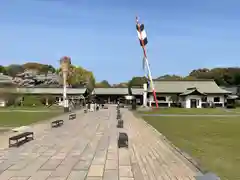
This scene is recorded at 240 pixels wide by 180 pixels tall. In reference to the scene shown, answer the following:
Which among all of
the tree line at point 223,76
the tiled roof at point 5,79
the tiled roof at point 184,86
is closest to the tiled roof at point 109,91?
the tree line at point 223,76

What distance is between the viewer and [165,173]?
9852 millimetres

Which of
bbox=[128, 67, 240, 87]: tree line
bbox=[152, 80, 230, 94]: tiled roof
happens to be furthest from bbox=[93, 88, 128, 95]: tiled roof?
bbox=[152, 80, 230, 94]: tiled roof

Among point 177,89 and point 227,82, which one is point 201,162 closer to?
point 177,89

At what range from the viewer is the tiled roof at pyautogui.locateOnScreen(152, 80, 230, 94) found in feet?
252

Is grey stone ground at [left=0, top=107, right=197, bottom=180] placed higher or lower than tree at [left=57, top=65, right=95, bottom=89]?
lower

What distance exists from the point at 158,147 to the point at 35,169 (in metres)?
6.40

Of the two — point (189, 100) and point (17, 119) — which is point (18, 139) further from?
point (189, 100)

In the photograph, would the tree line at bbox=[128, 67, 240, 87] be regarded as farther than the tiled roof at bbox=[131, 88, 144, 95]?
Yes

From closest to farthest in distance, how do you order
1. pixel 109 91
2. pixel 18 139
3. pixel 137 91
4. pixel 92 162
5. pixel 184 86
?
1. pixel 92 162
2. pixel 18 139
3. pixel 184 86
4. pixel 137 91
5. pixel 109 91

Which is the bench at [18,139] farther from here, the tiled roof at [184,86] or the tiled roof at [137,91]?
the tiled roof at [137,91]

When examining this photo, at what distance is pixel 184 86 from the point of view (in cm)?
8044

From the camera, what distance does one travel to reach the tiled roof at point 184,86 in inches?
3027

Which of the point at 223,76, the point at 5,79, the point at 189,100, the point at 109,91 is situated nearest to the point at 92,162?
the point at 5,79

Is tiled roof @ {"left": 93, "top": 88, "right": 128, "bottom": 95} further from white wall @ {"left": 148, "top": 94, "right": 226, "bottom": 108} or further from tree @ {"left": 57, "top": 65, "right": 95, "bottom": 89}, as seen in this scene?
white wall @ {"left": 148, "top": 94, "right": 226, "bottom": 108}
